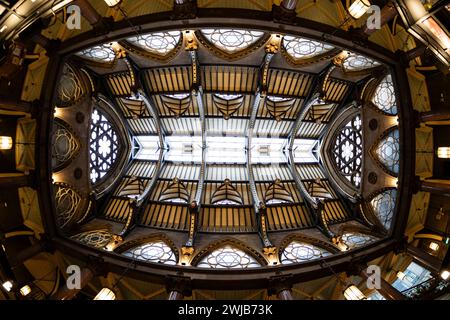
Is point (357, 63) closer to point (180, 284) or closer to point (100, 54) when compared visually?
point (100, 54)

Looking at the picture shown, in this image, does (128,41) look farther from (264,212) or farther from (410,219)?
(410,219)

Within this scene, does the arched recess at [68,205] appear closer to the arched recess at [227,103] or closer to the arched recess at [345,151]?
the arched recess at [227,103]

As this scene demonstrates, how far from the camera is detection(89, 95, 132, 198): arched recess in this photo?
62.3ft

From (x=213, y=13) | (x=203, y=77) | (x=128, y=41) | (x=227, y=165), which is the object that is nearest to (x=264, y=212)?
(x=227, y=165)

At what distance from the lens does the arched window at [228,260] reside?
15.8 metres

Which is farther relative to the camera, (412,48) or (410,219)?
(410,219)

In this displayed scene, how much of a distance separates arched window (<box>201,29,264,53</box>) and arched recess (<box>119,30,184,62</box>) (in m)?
1.57

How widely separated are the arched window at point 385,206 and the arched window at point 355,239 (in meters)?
1.20

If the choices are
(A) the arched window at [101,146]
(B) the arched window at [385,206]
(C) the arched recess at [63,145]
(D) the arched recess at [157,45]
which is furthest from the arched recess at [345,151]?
(C) the arched recess at [63,145]

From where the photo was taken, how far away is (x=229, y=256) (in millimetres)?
16578

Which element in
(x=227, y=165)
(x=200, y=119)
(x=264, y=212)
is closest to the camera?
(x=264, y=212)

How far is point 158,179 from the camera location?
20.3m
